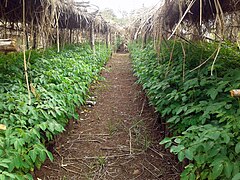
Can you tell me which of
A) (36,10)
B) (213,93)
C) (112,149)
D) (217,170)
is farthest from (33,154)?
(36,10)

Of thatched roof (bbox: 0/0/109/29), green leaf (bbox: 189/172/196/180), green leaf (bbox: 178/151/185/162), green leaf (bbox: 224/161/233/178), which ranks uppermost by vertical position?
thatched roof (bbox: 0/0/109/29)

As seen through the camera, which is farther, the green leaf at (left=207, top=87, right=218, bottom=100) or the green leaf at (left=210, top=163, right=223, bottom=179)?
the green leaf at (left=207, top=87, right=218, bottom=100)

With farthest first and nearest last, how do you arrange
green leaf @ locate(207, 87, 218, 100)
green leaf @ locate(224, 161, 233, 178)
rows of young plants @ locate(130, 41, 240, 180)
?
green leaf @ locate(207, 87, 218, 100), rows of young plants @ locate(130, 41, 240, 180), green leaf @ locate(224, 161, 233, 178)

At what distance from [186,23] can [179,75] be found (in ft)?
8.20

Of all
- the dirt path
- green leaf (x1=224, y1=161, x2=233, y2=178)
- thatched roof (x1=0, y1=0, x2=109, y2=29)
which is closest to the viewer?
green leaf (x1=224, y1=161, x2=233, y2=178)

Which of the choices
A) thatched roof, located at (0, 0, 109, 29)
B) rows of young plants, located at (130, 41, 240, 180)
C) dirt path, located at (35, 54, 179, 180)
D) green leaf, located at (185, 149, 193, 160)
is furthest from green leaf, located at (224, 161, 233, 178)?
thatched roof, located at (0, 0, 109, 29)

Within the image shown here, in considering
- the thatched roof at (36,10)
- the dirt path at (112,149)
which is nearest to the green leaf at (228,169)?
the dirt path at (112,149)

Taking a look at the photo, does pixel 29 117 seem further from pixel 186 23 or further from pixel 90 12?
pixel 90 12

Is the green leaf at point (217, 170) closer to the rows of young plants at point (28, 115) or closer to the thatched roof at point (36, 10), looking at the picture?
the rows of young plants at point (28, 115)

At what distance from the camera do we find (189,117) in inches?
82.5

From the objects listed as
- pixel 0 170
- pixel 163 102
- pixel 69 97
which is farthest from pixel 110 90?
pixel 0 170

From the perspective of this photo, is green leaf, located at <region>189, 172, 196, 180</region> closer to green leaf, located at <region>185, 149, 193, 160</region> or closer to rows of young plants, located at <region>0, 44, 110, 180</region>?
green leaf, located at <region>185, 149, 193, 160</region>

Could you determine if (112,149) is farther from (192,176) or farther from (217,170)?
(217,170)

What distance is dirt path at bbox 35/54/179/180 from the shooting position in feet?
8.23
